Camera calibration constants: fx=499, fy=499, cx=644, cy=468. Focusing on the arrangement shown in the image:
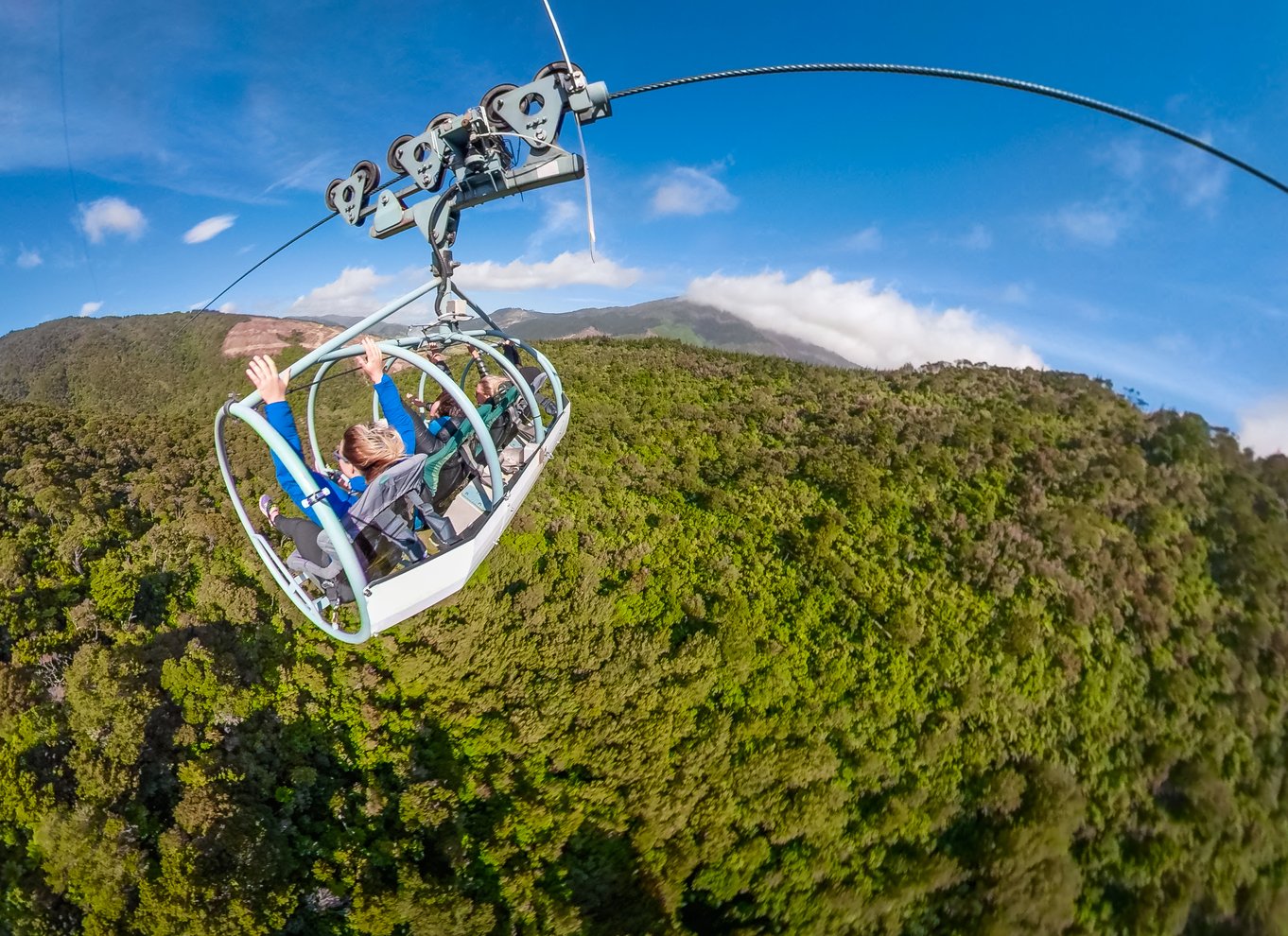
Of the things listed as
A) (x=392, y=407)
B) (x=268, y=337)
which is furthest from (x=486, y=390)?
(x=268, y=337)

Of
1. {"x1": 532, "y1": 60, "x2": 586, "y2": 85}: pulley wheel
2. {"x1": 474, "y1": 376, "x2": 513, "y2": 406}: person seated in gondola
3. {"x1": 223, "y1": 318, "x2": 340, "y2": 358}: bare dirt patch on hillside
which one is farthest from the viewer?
{"x1": 223, "y1": 318, "x2": 340, "y2": 358}: bare dirt patch on hillside

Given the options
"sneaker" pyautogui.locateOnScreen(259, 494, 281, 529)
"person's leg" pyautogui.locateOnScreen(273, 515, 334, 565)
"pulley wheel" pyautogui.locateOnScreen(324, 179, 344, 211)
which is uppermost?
"pulley wheel" pyautogui.locateOnScreen(324, 179, 344, 211)

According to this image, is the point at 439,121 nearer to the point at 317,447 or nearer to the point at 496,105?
the point at 496,105

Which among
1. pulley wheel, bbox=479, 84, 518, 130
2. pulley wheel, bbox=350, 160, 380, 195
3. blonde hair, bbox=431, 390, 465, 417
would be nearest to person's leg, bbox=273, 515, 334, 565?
blonde hair, bbox=431, 390, 465, 417

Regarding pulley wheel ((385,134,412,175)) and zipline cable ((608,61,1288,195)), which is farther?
pulley wheel ((385,134,412,175))

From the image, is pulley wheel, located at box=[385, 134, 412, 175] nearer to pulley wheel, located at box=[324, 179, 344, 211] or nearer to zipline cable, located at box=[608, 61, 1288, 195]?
pulley wheel, located at box=[324, 179, 344, 211]

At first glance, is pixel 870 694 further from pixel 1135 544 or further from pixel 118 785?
pixel 118 785

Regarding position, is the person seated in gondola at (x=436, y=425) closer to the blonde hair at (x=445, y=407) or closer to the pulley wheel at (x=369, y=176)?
the blonde hair at (x=445, y=407)
